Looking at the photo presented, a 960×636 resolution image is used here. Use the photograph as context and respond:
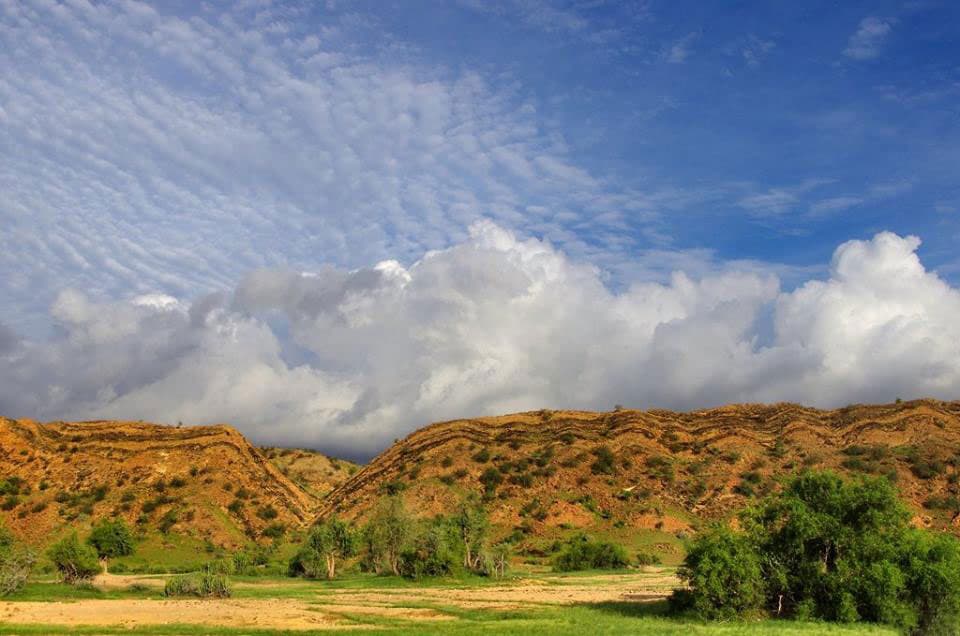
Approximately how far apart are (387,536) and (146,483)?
44.3 meters

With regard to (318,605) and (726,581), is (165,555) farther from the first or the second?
(726,581)

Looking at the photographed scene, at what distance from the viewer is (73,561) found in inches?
2009

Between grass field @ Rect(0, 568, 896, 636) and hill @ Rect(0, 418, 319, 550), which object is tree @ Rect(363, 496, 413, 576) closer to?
grass field @ Rect(0, 568, 896, 636)

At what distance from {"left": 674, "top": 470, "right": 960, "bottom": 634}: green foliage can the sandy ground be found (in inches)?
368

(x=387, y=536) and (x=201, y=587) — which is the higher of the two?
(x=387, y=536)

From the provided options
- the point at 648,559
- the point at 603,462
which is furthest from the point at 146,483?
the point at 648,559

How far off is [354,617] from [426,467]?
6997 cm

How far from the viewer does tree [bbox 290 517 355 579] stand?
64.0 metres

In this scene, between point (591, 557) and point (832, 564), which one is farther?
point (591, 557)

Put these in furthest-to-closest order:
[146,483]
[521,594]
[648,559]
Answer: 1. [146,483]
2. [648,559]
3. [521,594]

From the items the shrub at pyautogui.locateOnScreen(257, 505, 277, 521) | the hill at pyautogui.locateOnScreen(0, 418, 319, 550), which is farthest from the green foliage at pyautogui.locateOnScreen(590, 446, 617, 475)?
the shrub at pyautogui.locateOnScreen(257, 505, 277, 521)

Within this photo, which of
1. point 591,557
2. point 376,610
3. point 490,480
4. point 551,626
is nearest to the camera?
point 551,626

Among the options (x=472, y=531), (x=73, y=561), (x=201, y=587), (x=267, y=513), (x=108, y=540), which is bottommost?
(x=201, y=587)

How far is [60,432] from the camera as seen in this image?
4163 inches
